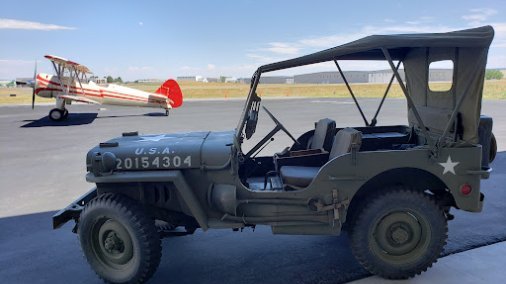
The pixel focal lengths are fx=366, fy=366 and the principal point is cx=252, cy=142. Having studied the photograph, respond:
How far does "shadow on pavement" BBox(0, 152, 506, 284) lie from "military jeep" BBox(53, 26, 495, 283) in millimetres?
366

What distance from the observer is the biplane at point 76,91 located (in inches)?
701

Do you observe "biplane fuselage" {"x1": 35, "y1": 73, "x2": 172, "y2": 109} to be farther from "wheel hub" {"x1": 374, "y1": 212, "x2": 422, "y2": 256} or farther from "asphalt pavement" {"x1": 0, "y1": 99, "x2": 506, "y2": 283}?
"wheel hub" {"x1": 374, "y1": 212, "x2": 422, "y2": 256}

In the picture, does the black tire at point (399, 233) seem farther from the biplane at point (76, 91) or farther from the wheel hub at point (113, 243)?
the biplane at point (76, 91)

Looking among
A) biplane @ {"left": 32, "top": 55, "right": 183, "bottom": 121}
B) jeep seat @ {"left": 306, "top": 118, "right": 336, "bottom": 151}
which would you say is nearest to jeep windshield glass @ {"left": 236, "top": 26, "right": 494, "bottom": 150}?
jeep seat @ {"left": 306, "top": 118, "right": 336, "bottom": 151}

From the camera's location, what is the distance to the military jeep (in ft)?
10.3

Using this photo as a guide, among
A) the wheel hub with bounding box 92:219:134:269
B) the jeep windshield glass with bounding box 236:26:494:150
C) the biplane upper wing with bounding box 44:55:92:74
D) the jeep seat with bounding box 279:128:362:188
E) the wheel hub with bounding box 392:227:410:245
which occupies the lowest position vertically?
the wheel hub with bounding box 92:219:134:269

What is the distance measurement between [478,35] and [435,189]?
146cm

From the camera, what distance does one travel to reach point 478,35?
9.75 ft

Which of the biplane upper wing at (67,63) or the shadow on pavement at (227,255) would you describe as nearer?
the shadow on pavement at (227,255)

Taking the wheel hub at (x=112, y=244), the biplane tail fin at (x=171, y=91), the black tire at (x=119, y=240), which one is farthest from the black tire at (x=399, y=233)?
the biplane tail fin at (x=171, y=91)

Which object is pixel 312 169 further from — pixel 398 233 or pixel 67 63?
pixel 67 63

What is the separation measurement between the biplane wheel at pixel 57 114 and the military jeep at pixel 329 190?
51.4 ft

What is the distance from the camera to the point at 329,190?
3178mm

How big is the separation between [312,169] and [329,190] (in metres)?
0.66
